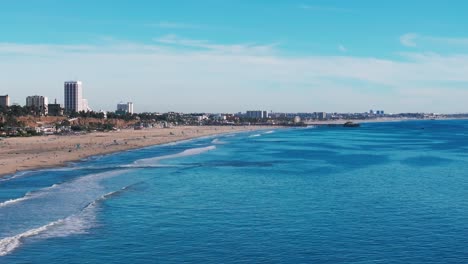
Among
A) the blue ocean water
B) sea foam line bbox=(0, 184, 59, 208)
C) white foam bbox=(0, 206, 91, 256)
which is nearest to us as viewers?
the blue ocean water

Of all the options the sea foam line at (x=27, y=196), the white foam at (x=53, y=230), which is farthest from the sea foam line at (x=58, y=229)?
the sea foam line at (x=27, y=196)

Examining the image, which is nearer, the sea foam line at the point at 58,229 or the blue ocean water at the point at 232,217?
→ the blue ocean water at the point at 232,217

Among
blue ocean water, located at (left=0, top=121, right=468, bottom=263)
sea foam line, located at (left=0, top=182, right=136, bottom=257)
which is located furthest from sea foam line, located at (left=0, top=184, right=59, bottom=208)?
sea foam line, located at (left=0, top=182, right=136, bottom=257)

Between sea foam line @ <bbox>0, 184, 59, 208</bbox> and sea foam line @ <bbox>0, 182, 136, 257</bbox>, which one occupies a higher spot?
sea foam line @ <bbox>0, 184, 59, 208</bbox>

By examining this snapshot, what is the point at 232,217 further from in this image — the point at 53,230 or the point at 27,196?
the point at 27,196

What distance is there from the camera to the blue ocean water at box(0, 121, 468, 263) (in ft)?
51.5

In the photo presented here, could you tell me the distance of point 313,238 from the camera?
57.4 feet

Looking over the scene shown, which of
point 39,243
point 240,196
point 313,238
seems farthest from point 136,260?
point 240,196

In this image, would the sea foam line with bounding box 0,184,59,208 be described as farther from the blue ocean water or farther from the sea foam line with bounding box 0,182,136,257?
the sea foam line with bounding box 0,182,136,257

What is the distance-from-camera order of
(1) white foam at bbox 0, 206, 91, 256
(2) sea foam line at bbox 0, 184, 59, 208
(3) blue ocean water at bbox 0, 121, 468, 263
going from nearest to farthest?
(3) blue ocean water at bbox 0, 121, 468, 263
(1) white foam at bbox 0, 206, 91, 256
(2) sea foam line at bbox 0, 184, 59, 208

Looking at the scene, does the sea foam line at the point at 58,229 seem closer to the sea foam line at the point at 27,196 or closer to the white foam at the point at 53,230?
the white foam at the point at 53,230

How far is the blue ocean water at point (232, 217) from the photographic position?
1571 cm

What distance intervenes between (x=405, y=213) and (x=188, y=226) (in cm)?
866

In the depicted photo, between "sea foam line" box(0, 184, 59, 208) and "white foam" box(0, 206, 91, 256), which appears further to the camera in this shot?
"sea foam line" box(0, 184, 59, 208)
